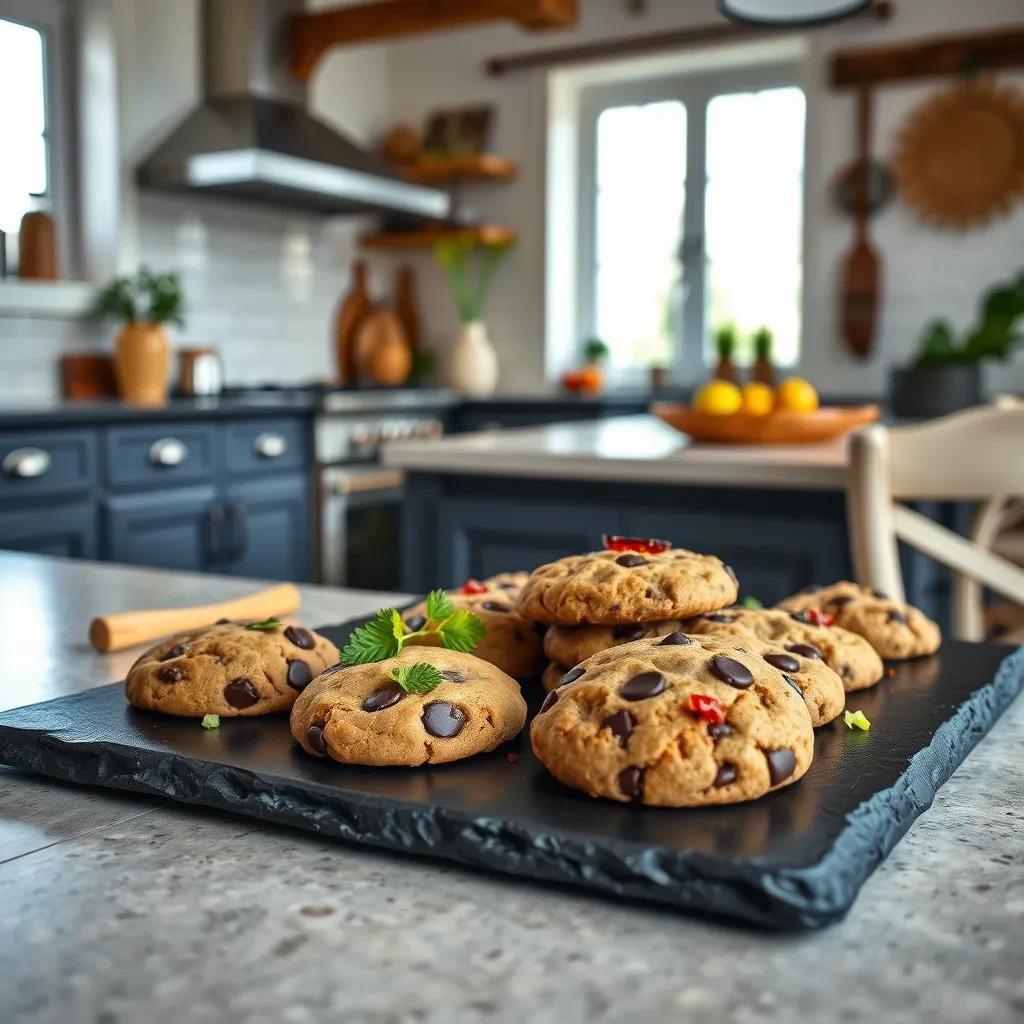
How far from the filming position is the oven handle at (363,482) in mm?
4496

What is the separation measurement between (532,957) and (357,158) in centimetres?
Result: 475

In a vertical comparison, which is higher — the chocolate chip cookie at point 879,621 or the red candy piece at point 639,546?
the red candy piece at point 639,546

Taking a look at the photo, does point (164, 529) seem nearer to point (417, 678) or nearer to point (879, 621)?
point (879, 621)

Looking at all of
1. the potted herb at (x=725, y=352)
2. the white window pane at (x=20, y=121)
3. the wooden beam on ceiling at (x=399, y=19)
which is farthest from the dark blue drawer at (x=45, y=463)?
the potted herb at (x=725, y=352)

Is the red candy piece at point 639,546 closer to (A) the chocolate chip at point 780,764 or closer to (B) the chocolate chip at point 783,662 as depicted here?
(B) the chocolate chip at point 783,662

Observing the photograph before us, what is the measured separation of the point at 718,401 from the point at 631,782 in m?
2.01

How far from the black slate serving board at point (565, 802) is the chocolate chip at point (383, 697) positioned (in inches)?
1.3

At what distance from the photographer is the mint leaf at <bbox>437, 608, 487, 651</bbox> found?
0.75 m

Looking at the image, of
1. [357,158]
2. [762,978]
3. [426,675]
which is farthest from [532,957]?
[357,158]

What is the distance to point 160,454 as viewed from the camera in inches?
149

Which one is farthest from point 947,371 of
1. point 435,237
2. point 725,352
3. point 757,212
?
point 435,237

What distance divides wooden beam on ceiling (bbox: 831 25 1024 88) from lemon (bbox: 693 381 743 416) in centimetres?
289

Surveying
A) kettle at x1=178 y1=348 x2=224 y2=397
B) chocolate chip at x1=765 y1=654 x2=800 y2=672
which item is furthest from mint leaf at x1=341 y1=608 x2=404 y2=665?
kettle at x1=178 y1=348 x2=224 y2=397

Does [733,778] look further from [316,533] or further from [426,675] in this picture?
[316,533]
